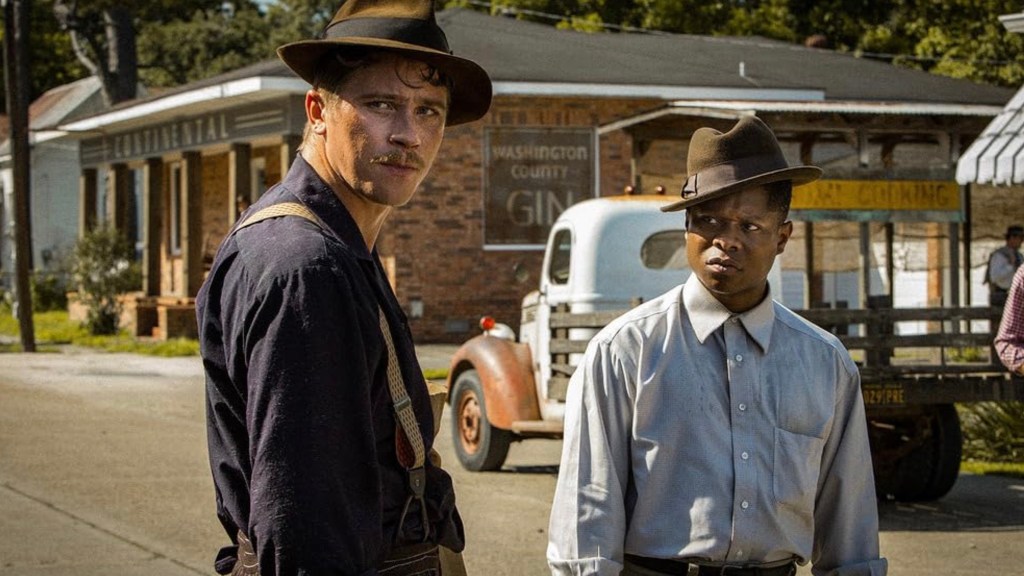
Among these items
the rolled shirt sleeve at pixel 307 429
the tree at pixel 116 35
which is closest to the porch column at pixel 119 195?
the tree at pixel 116 35

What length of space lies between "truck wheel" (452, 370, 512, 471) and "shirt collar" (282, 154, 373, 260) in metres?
9.42

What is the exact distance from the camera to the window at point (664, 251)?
12555 mm

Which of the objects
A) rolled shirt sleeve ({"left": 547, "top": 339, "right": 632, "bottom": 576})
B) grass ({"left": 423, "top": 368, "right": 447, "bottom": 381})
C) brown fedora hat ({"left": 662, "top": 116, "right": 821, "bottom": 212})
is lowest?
grass ({"left": 423, "top": 368, "right": 447, "bottom": 381})

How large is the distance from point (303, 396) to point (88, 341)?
25.8m

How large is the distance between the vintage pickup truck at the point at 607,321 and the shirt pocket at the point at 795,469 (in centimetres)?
646

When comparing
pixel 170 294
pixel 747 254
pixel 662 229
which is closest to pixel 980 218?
pixel 662 229

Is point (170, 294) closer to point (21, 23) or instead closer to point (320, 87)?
point (21, 23)

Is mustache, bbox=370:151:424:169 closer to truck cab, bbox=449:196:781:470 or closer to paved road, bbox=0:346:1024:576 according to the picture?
paved road, bbox=0:346:1024:576

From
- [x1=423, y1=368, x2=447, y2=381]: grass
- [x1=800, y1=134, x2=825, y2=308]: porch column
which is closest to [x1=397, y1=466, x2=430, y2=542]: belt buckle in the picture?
[x1=800, y1=134, x2=825, y2=308]: porch column

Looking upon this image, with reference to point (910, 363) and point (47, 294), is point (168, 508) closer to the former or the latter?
point (910, 363)

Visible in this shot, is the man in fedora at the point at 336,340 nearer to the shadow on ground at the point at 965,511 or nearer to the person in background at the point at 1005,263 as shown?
the shadow on ground at the point at 965,511

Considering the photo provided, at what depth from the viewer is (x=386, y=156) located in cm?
300

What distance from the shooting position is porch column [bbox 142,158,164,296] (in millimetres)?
31234

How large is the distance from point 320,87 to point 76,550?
6.45m
